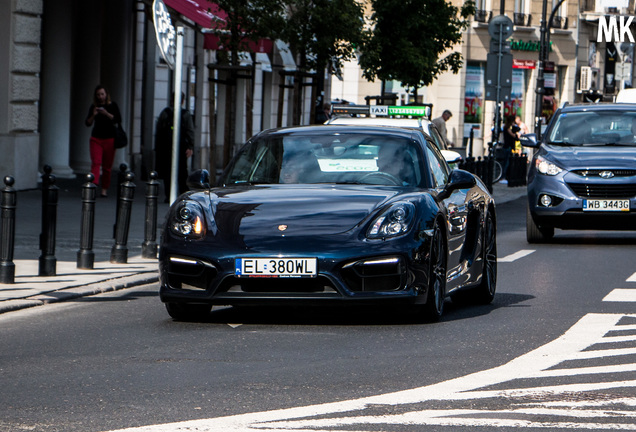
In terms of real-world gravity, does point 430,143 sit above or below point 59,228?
above

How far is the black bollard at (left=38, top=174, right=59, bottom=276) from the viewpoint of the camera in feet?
41.5

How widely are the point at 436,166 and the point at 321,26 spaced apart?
1384cm

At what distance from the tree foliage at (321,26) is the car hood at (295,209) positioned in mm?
13985

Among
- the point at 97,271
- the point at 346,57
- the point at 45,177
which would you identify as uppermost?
the point at 346,57

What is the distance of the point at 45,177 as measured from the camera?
42.0ft

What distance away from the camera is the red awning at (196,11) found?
23.1 m

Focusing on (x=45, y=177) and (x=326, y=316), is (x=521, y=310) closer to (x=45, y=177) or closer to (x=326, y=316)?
A: (x=326, y=316)

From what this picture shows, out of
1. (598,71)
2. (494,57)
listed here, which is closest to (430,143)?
(494,57)

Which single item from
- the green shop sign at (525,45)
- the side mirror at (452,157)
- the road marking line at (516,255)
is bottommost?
the road marking line at (516,255)

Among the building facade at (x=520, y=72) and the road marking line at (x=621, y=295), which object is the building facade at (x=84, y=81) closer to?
the road marking line at (x=621, y=295)

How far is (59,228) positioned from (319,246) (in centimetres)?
899

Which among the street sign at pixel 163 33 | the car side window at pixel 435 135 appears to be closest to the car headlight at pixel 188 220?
the street sign at pixel 163 33

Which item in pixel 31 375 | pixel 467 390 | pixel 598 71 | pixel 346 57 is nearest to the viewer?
pixel 467 390

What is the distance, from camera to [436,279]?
9.73m
